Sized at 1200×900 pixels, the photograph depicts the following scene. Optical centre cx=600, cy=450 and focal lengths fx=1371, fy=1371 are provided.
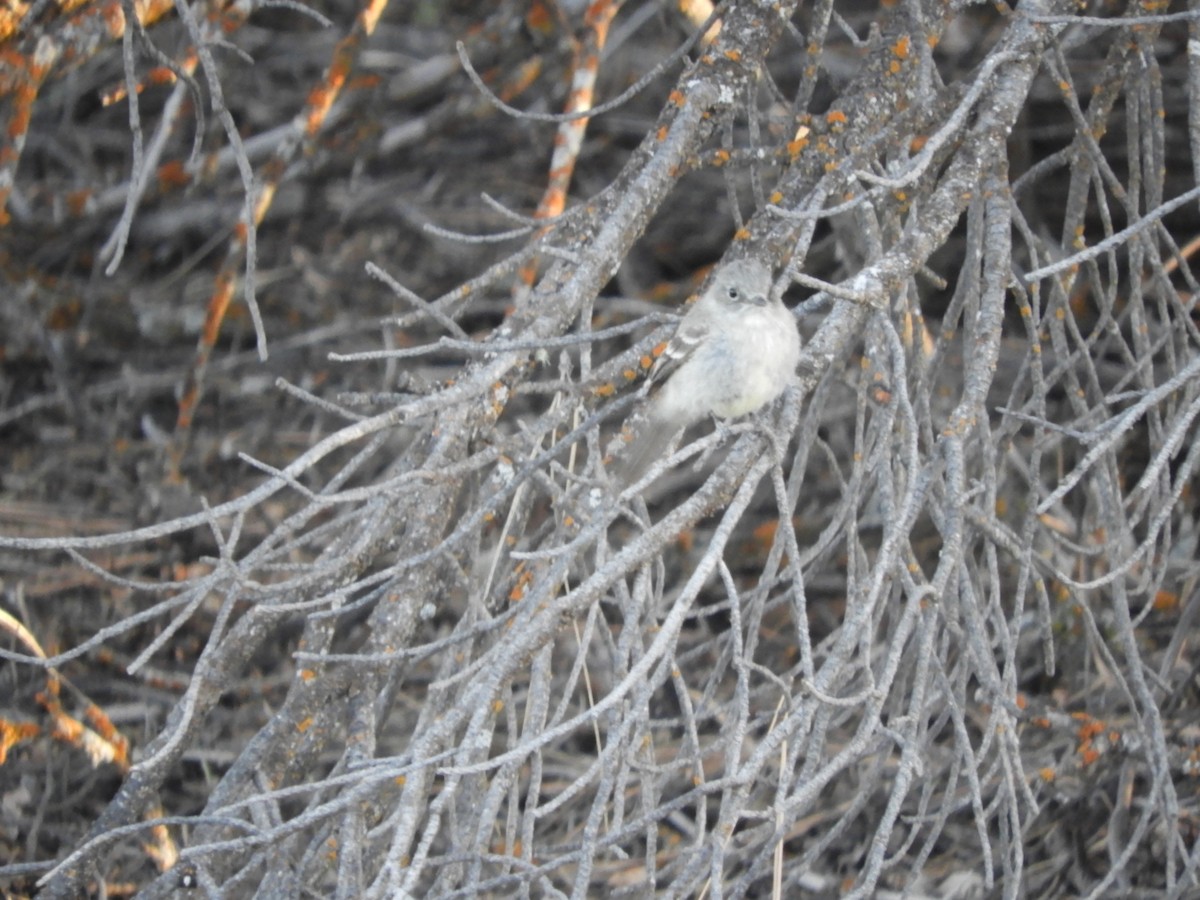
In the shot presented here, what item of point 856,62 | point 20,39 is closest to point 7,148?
point 20,39

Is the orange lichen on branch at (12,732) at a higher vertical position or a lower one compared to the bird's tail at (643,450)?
lower

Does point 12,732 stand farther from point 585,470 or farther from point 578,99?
point 578,99

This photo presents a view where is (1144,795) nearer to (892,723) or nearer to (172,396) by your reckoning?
(892,723)

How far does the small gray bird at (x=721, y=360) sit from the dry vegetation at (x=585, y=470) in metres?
0.09

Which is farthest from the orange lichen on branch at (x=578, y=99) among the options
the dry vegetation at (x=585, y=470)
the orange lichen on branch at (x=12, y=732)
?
the orange lichen on branch at (x=12, y=732)

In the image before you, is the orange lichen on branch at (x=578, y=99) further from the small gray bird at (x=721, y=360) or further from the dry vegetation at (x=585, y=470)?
the small gray bird at (x=721, y=360)

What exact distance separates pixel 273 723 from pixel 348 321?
2.80 m

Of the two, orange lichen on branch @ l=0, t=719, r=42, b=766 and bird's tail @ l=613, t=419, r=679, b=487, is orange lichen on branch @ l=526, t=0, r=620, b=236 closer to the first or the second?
bird's tail @ l=613, t=419, r=679, b=487

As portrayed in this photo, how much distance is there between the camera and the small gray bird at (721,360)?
10.7 feet

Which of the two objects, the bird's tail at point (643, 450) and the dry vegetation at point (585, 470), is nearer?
the dry vegetation at point (585, 470)

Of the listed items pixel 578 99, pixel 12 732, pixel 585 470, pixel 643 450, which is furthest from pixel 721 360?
pixel 12 732

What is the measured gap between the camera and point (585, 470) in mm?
3160

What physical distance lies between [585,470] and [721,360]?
470 mm

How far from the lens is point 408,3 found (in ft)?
19.7
